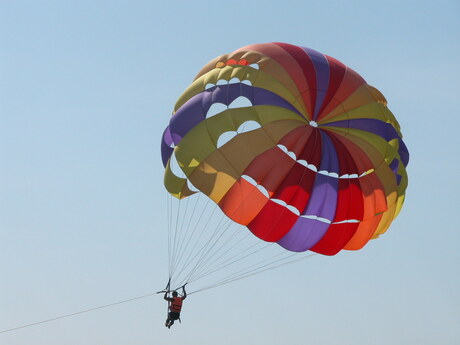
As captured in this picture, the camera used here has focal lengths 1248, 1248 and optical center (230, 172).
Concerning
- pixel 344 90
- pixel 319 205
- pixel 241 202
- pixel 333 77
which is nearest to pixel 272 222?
pixel 241 202

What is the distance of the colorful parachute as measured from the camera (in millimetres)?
30781

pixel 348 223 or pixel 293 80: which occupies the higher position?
pixel 293 80

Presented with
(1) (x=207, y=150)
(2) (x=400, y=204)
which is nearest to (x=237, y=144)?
(1) (x=207, y=150)

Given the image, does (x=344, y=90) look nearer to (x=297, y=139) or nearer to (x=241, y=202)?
(x=297, y=139)

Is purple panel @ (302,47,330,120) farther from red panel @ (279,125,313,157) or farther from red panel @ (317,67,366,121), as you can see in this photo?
red panel @ (279,125,313,157)

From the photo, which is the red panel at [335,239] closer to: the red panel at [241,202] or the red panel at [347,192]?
the red panel at [347,192]

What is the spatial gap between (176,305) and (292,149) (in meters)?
4.85

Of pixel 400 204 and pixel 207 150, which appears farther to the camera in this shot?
pixel 400 204

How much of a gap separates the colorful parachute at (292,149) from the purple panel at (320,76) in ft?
0.08

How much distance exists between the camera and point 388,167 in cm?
3175

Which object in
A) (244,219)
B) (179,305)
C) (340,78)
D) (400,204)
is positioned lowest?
(179,305)

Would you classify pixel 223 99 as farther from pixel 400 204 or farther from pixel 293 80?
pixel 400 204

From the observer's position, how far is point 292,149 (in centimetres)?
3114

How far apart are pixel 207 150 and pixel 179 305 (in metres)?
3.94
